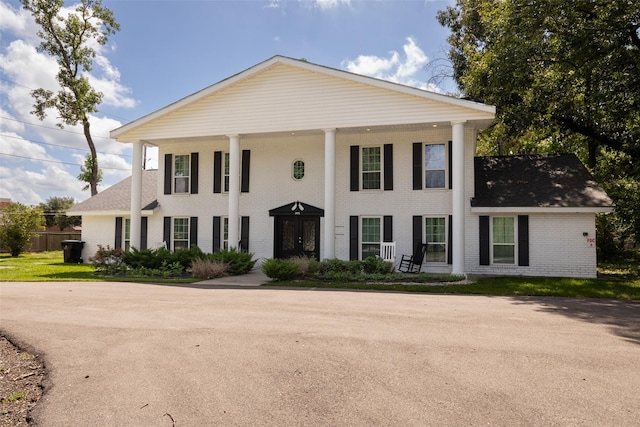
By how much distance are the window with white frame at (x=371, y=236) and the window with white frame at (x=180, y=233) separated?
7811 millimetres

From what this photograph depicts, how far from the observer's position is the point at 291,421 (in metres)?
3.66

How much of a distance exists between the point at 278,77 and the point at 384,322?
12.0 meters

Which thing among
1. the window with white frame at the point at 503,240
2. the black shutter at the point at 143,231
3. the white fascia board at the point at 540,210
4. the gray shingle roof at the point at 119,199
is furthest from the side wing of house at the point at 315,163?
the window with white frame at the point at 503,240

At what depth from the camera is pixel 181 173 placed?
1983 centimetres

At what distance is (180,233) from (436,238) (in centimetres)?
1089

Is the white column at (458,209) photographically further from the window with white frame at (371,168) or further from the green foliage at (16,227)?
the green foliage at (16,227)

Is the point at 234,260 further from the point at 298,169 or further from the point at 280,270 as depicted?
the point at 298,169

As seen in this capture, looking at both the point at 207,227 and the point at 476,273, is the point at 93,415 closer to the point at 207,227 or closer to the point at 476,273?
the point at 476,273

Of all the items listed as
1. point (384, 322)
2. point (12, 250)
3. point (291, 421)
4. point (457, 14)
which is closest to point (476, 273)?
point (384, 322)

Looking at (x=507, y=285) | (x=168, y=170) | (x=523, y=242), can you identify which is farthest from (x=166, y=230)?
(x=523, y=242)

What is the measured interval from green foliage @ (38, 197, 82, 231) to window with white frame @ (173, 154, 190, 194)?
21292mm

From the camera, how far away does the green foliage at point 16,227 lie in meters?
26.7

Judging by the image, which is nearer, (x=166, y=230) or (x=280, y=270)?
(x=280, y=270)

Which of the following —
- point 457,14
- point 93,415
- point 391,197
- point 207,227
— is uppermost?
point 457,14
